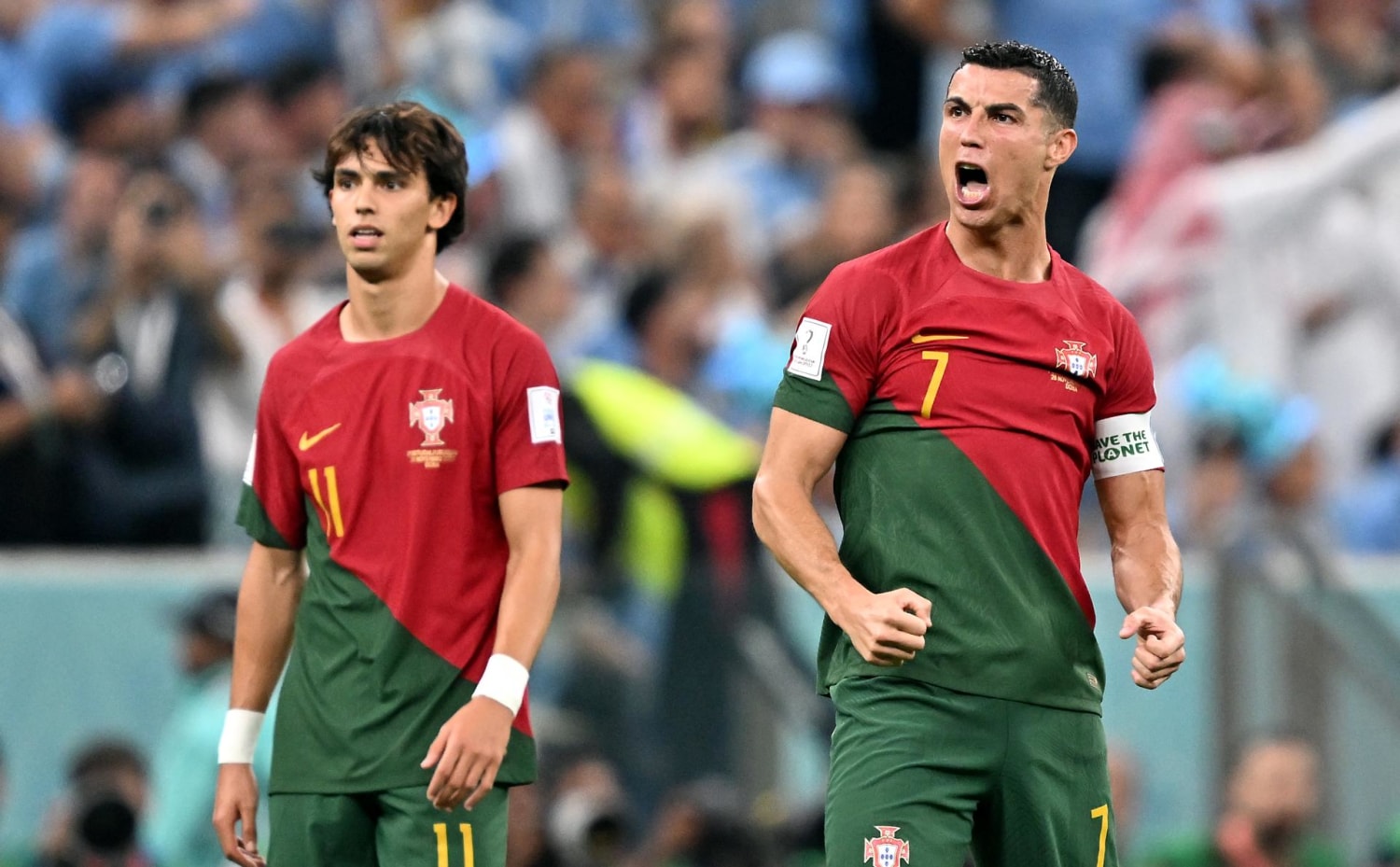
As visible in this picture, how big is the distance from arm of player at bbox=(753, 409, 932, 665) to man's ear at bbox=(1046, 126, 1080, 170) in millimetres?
745

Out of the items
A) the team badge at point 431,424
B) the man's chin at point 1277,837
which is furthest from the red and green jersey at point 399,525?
the man's chin at point 1277,837

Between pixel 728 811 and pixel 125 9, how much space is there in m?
4.94

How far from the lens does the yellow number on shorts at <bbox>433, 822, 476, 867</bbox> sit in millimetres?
4832

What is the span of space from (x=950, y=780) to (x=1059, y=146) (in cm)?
137

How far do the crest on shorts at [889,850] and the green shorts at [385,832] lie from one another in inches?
33.2

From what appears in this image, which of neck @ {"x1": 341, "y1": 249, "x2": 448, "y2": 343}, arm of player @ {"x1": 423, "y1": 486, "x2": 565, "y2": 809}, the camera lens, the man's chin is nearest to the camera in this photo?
arm of player @ {"x1": 423, "y1": 486, "x2": 565, "y2": 809}

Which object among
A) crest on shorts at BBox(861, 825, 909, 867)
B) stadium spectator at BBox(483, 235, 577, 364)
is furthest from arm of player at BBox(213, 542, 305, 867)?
stadium spectator at BBox(483, 235, 577, 364)

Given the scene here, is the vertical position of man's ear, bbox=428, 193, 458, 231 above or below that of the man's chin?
above

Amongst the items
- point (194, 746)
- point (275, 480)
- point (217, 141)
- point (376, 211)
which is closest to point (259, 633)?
point (275, 480)

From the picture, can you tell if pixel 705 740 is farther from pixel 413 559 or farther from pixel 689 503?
pixel 413 559

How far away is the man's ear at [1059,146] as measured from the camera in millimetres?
4844

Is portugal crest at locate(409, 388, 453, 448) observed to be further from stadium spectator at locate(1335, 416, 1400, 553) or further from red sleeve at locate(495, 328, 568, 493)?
stadium spectator at locate(1335, 416, 1400, 553)

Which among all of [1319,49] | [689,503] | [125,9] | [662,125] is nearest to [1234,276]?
[1319,49]

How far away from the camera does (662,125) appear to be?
1264 centimetres
